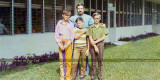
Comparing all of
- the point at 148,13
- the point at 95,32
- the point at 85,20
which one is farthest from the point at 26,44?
the point at 148,13

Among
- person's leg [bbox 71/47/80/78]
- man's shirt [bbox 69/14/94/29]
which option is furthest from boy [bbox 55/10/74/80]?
man's shirt [bbox 69/14/94/29]

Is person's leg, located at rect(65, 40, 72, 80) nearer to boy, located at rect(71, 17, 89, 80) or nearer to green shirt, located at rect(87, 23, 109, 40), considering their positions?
boy, located at rect(71, 17, 89, 80)

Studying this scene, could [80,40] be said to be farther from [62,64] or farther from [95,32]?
[62,64]

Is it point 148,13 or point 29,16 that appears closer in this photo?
point 29,16

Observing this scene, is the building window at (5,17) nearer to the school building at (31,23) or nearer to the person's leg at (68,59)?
the school building at (31,23)

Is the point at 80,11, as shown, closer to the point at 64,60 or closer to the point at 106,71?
the point at 64,60

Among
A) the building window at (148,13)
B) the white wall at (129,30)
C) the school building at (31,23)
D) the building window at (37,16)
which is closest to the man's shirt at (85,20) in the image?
the school building at (31,23)

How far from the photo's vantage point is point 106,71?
6.82 metres

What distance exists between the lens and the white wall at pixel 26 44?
8.15 metres

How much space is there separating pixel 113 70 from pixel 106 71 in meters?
0.23

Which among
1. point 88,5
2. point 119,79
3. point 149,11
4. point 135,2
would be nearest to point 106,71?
point 119,79

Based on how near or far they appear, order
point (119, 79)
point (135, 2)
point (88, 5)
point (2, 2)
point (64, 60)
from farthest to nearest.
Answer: point (135, 2) → point (88, 5) → point (2, 2) → point (119, 79) → point (64, 60)

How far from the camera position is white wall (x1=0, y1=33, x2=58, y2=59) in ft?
26.7

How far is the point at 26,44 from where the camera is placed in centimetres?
896
